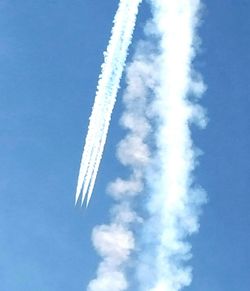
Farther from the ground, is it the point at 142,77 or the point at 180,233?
the point at 142,77

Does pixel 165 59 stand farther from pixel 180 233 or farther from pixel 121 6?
pixel 180 233

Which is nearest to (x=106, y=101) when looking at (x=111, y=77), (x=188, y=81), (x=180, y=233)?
(x=111, y=77)

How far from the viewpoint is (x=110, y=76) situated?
3753 centimetres

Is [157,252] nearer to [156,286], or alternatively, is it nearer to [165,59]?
[156,286]

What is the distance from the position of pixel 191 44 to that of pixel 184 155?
4812 millimetres

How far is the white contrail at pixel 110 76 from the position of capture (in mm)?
37406

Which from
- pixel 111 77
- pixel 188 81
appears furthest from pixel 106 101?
pixel 188 81

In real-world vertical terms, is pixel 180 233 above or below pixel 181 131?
below

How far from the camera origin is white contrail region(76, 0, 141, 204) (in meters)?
37.4

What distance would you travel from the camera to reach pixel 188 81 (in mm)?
39125

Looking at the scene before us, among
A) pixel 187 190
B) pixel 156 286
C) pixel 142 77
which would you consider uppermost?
pixel 142 77

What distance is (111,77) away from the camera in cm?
3750

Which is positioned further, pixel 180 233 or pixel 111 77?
pixel 180 233

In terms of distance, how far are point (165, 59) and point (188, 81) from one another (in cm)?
140
